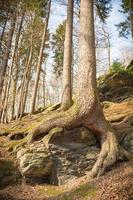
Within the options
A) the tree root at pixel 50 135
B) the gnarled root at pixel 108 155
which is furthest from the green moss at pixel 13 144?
the gnarled root at pixel 108 155

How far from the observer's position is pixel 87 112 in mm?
11164

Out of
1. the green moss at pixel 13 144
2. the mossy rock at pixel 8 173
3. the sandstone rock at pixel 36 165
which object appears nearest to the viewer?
the mossy rock at pixel 8 173

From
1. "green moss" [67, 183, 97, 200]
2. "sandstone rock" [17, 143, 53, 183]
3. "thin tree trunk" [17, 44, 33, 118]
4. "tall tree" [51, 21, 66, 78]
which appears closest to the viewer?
"green moss" [67, 183, 97, 200]

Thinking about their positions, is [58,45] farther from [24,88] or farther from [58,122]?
[58,122]

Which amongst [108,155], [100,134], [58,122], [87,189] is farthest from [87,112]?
[87,189]

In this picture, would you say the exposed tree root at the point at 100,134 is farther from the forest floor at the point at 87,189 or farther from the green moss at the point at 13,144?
the green moss at the point at 13,144

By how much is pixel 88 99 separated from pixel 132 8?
13754 millimetres

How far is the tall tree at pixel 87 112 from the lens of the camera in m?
10.9

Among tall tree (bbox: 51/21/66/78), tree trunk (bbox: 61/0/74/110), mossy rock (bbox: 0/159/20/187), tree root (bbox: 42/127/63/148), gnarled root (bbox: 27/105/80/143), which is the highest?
tall tree (bbox: 51/21/66/78)

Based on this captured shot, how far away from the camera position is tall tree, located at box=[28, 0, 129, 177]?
429 inches

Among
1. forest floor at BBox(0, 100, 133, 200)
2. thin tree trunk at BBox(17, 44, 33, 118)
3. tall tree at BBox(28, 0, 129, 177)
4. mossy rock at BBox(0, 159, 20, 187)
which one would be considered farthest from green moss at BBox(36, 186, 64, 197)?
thin tree trunk at BBox(17, 44, 33, 118)

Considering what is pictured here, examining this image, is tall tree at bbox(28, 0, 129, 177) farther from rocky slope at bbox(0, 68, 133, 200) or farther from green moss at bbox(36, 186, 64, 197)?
green moss at bbox(36, 186, 64, 197)

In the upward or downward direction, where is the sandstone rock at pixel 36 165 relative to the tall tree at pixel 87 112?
downward

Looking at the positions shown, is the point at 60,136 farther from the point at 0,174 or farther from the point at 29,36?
the point at 29,36
